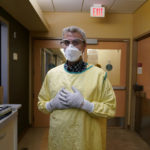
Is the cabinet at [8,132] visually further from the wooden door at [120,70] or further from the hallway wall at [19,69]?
the wooden door at [120,70]

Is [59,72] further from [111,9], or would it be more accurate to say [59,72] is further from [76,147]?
[111,9]

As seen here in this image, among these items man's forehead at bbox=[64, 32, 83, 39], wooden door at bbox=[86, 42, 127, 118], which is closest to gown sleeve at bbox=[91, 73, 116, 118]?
man's forehead at bbox=[64, 32, 83, 39]

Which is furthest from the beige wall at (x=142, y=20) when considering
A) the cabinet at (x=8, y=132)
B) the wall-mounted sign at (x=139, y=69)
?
the cabinet at (x=8, y=132)

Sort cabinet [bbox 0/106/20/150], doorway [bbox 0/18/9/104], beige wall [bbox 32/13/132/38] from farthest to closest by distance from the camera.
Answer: beige wall [bbox 32/13/132/38] → doorway [bbox 0/18/9/104] → cabinet [bbox 0/106/20/150]

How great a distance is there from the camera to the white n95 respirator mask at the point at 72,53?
1.01 metres

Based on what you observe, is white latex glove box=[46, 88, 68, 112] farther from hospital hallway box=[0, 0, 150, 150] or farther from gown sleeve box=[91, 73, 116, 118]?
gown sleeve box=[91, 73, 116, 118]

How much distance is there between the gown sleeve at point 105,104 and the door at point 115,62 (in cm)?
206

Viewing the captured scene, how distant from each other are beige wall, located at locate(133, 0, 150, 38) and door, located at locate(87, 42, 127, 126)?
0.37 m

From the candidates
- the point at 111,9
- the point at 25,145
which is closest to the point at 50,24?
the point at 111,9

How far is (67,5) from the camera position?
2641 mm

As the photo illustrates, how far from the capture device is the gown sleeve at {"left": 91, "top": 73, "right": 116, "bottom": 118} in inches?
37.8

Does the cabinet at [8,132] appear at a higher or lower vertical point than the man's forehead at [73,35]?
lower

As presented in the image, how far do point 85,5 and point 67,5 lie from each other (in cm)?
34

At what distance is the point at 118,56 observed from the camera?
3041 millimetres
